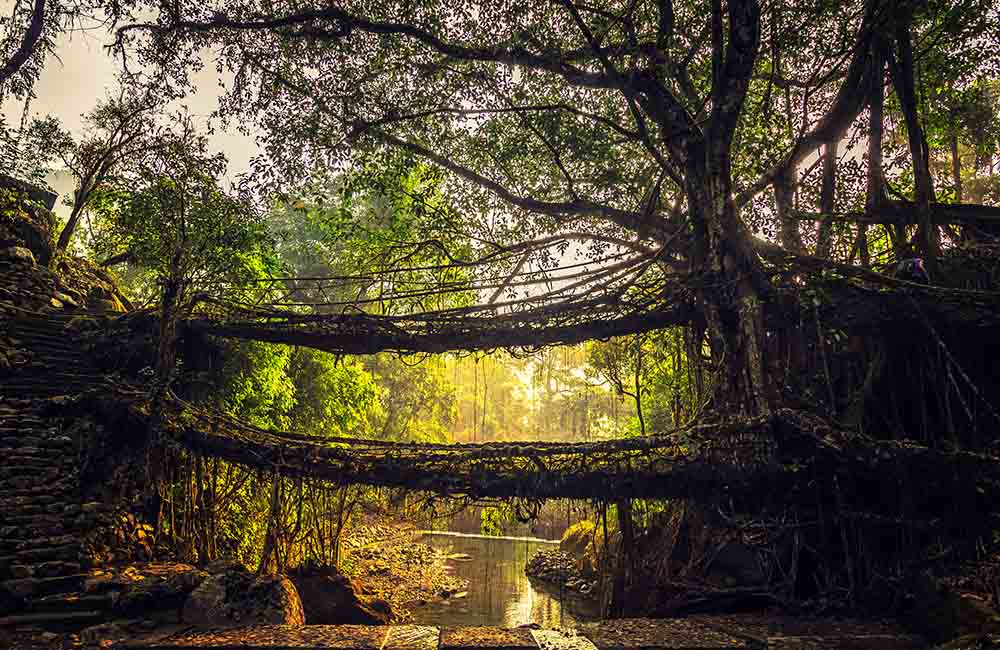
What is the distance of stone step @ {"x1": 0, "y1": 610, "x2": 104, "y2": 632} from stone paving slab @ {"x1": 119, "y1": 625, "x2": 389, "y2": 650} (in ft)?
2.63

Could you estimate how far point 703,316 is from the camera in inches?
218

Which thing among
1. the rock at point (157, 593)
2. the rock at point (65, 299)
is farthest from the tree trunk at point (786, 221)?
the rock at point (65, 299)

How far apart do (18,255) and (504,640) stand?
10.6 meters

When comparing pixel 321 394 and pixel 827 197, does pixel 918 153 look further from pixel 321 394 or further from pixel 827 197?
pixel 321 394

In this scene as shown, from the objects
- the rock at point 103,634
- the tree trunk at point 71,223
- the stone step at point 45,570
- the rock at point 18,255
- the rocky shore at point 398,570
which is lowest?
the rocky shore at point 398,570

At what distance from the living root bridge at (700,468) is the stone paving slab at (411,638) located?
1092 millimetres

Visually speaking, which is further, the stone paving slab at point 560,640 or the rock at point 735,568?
the rock at point 735,568

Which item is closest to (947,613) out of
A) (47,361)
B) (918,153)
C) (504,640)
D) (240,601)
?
(504,640)

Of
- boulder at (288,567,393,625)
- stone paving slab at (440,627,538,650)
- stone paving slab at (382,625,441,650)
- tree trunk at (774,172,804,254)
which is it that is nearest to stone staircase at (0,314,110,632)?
boulder at (288,567,393,625)

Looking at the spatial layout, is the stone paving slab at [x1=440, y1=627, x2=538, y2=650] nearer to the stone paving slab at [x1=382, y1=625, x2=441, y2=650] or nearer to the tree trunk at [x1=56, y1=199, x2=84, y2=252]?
the stone paving slab at [x1=382, y1=625, x2=441, y2=650]

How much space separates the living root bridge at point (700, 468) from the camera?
3980 millimetres

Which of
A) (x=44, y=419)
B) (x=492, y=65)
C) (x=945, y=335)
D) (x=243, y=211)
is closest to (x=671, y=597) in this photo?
(x=945, y=335)

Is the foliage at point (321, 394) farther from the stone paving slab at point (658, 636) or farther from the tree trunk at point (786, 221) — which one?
the tree trunk at point (786, 221)

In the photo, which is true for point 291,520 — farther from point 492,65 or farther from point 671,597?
point 492,65
